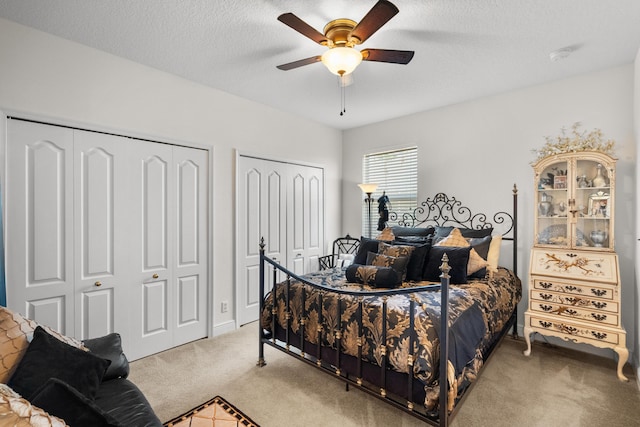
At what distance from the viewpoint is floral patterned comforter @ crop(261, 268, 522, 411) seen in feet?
5.74

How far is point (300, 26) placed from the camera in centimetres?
182

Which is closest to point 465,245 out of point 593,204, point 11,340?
point 593,204

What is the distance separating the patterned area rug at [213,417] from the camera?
1971 millimetres

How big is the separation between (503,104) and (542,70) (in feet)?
1.85

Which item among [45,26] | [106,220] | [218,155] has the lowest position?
[106,220]

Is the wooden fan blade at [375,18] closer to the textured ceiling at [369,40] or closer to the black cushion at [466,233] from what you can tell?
the textured ceiling at [369,40]

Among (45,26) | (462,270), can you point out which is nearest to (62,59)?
(45,26)

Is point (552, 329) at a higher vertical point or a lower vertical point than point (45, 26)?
lower

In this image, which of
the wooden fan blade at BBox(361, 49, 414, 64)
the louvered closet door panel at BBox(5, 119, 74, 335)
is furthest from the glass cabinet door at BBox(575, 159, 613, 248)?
the louvered closet door panel at BBox(5, 119, 74, 335)

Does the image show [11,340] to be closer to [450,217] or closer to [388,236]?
[388,236]

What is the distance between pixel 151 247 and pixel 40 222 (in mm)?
826

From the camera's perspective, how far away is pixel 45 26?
2248mm

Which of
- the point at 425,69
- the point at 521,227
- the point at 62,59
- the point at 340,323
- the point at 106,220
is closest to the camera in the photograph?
the point at 340,323

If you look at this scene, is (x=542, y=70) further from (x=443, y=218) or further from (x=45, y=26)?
(x=45, y=26)
